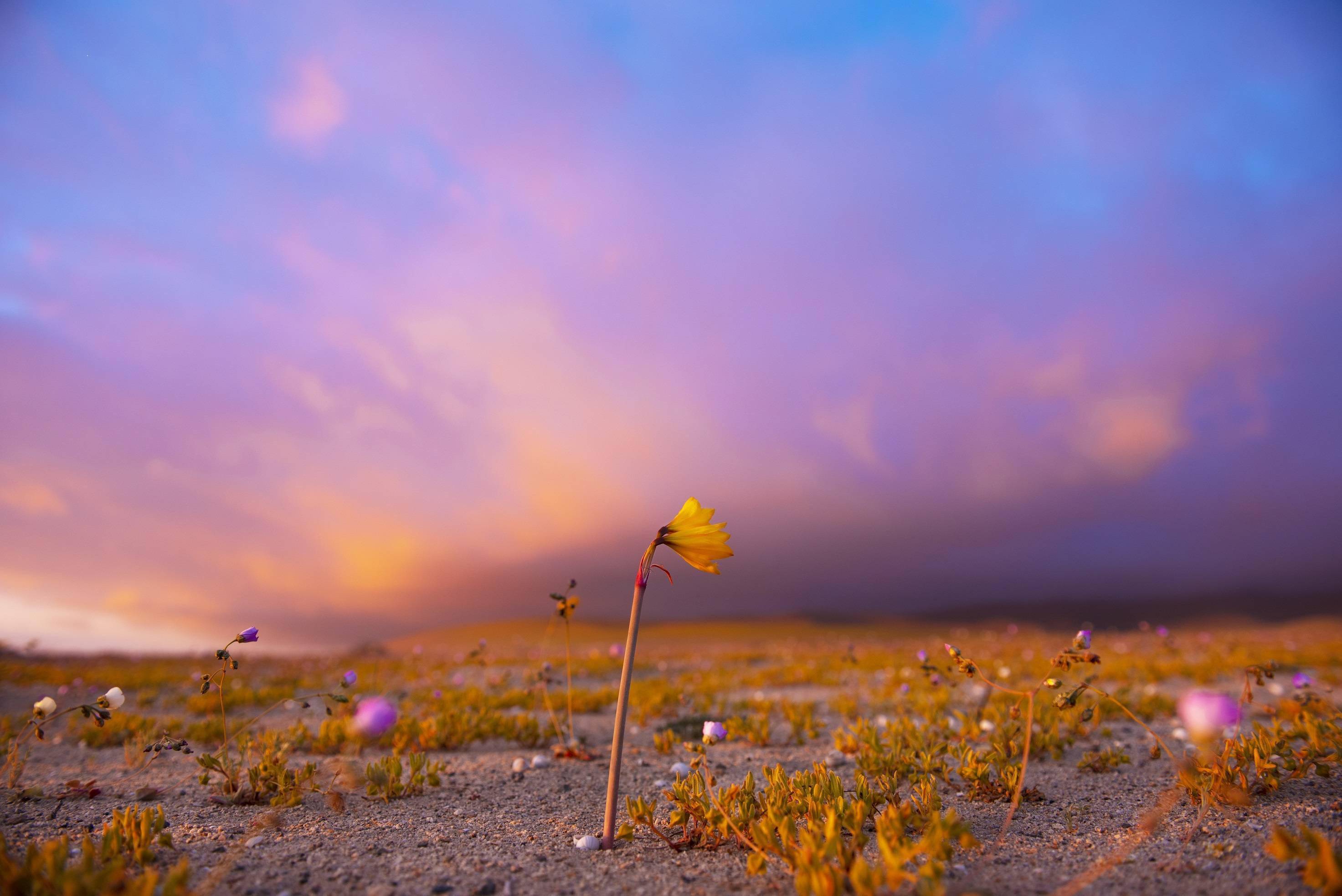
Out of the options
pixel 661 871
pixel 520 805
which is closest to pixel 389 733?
pixel 520 805

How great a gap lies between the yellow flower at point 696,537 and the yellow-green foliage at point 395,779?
10.2 feet

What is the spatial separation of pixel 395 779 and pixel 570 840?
1.61m

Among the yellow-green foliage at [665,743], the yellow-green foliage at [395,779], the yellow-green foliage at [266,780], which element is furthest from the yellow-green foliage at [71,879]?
the yellow-green foliage at [665,743]

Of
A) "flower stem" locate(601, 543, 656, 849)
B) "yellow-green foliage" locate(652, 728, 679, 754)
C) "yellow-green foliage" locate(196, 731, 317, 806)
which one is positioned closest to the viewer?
"flower stem" locate(601, 543, 656, 849)

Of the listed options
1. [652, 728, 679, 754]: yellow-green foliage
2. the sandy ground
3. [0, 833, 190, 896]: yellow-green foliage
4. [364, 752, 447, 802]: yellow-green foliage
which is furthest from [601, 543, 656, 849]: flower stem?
[652, 728, 679, 754]: yellow-green foliage

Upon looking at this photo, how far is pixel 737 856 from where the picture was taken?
374 centimetres

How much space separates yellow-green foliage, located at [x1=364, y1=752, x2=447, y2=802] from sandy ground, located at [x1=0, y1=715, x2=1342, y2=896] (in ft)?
0.26

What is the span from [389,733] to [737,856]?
181 inches

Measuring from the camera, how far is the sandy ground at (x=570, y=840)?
341 cm

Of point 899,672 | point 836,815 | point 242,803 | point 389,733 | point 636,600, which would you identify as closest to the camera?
point 636,600

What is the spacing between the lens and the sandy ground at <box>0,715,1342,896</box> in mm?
3406

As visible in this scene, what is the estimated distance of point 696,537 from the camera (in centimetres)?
321

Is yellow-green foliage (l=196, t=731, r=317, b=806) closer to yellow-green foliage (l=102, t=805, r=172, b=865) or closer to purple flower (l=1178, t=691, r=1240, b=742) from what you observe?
yellow-green foliage (l=102, t=805, r=172, b=865)

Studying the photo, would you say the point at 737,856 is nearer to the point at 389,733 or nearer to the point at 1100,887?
the point at 1100,887
